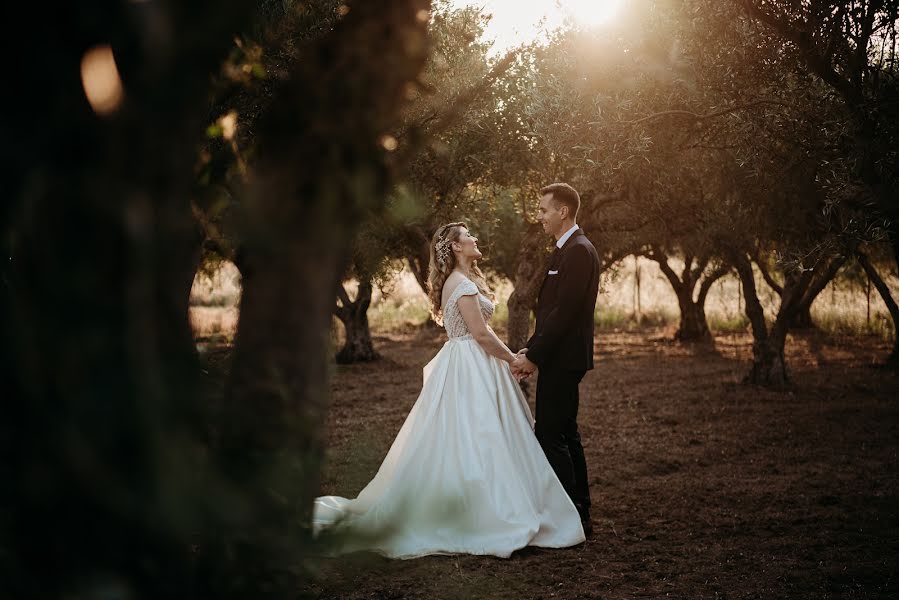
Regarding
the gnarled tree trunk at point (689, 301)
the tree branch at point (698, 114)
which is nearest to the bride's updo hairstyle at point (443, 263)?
the tree branch at point (698, 114)

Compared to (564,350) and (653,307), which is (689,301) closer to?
(653,307)

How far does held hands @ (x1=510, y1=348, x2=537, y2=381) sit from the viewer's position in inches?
253

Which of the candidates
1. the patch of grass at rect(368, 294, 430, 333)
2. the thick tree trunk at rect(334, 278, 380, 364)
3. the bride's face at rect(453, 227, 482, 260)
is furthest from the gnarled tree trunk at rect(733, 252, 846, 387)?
the patch of grass at rect(368, 294, 430, 333)

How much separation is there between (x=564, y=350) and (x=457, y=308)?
1.01 meters

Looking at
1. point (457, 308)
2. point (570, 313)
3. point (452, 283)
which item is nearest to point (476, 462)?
point (457, 308)

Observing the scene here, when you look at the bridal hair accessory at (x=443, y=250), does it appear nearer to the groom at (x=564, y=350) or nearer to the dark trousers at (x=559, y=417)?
the groom at (x=564, y=350)

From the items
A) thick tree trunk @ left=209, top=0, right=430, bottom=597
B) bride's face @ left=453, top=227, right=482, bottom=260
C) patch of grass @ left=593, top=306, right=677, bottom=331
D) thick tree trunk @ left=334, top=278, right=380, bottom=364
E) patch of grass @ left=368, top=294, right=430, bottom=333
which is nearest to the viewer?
thick tree trunk @ left=209, top=0, right=430, bottom=597

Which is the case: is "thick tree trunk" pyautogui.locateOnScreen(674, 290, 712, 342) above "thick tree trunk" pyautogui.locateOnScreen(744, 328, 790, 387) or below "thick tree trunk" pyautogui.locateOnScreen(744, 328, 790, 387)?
above

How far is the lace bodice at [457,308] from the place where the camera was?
649cm

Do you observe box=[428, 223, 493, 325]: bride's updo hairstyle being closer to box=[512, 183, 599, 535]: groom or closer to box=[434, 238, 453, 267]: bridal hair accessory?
box=[434, 238, 453, 267]: bridal hair accessory

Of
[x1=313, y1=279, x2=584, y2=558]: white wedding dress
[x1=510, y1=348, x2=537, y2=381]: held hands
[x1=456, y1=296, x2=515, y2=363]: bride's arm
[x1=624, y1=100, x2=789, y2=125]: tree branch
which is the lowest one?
[x1=313, y1=279, x2=584, y2=558]: white wedding dress

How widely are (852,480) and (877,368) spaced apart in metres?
10.5

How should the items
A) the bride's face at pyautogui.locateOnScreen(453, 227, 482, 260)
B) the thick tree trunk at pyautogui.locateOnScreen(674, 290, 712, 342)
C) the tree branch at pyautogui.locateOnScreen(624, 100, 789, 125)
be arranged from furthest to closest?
the thick tree trunk at pyautogui.locateOnScreen(674, 290, 712, 342), the tree branch at pyautogui.locateOnScreen(624, 100, 789, 125), the bride's face at pyautogui.locateOnScreen(453, 227, 482, 260)

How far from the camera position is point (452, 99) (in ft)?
34.3
